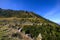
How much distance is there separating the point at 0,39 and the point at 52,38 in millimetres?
24644

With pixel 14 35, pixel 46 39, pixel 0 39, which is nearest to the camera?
pixel 0 39

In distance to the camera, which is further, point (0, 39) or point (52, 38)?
point (52, 38)

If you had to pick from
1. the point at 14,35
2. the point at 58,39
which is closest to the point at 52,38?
the point at 58,39

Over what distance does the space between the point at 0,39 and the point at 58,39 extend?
24.8 meters

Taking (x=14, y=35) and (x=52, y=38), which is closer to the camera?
(x=14, y=35)

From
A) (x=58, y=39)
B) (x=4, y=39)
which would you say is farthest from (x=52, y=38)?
(x=4, y=39)

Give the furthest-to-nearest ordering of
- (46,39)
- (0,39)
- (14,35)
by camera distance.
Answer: (46,39), (14,35), (0,39)

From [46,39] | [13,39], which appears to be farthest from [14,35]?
[46,39]

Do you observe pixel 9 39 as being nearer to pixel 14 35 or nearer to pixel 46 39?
pixel 14 35

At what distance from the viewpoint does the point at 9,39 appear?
21156 mm

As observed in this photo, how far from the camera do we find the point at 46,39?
41312 millimetres

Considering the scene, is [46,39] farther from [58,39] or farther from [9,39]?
[9,39]

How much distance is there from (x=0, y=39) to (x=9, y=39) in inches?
50.1

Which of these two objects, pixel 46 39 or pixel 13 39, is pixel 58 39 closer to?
pixel 46 39
